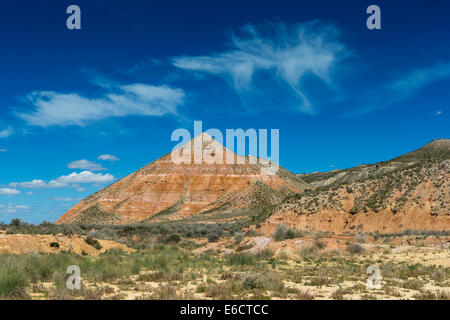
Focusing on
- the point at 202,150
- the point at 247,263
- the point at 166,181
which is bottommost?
the point at 247,263

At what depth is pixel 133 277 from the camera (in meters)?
14.1

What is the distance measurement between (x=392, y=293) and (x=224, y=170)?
3344 inches

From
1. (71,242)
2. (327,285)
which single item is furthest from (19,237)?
(327,285)

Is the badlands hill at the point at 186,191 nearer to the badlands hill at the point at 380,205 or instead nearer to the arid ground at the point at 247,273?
the badlands hill at the point at 380,205

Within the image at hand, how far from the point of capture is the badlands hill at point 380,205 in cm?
3441

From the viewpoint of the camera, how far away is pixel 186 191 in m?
89.1

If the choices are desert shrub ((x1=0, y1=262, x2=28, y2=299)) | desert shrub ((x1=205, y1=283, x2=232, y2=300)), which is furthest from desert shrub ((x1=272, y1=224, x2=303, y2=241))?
desert shrub ((x1=0, y1=262, x2=28, y2=299))

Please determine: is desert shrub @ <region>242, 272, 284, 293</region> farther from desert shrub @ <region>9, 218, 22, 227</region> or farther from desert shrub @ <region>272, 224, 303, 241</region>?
desert shrub @ <region>9, 218, 22, 227</region>

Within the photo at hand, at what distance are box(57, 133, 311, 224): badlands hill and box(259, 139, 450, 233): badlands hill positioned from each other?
106 feet

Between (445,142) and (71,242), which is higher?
(445,142)

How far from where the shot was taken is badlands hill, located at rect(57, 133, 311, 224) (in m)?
81.6

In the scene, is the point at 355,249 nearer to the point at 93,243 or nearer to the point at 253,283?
the point at 253,283

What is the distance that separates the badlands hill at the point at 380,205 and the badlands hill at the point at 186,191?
3225 cm
